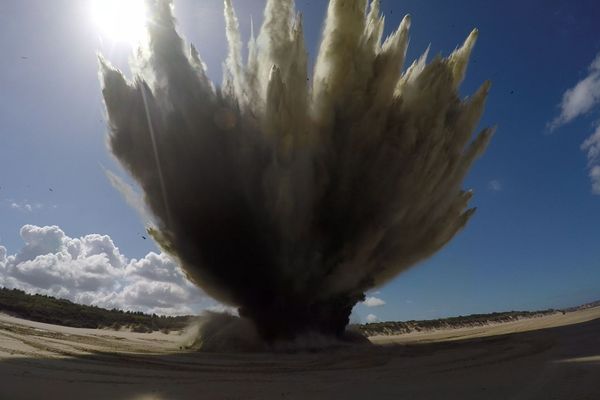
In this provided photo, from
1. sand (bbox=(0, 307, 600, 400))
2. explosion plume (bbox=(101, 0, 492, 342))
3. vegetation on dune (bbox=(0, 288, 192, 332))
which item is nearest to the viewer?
sand (bbox=(0, 307, 600, 400))

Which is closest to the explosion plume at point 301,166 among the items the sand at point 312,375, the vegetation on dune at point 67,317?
the sand at point 312,375

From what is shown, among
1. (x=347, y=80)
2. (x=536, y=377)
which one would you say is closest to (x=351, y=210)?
(x=347, y=80)

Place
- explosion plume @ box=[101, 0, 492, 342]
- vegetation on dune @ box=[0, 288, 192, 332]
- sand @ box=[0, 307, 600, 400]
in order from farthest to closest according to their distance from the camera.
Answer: vegetation on dune @ box=[0, 288, 192, 332] < explosion plume @ box=[101, 0, 492, 342] < sand @ box=[0, 307, 600, 400]

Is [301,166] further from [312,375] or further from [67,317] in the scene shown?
[67,317]

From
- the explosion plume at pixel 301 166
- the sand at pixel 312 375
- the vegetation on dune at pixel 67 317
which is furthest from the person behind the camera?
the vegetation on dune at pixel 67 317

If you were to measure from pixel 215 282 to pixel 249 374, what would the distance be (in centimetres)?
1272

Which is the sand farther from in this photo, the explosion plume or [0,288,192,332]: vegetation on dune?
[0,288,192,332]: vegetation on dune

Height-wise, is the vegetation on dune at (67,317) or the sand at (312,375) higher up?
the sand at (312,375)

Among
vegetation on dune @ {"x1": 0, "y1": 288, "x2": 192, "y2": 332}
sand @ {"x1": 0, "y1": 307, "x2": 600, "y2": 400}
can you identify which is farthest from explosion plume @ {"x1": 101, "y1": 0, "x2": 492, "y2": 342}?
vegetation on dune @ {"x1": 0, "y1": 288, "x2": 192, "y2": 332}

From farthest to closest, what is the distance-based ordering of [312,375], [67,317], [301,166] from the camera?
[67,317] < [301,166] < [312,375]

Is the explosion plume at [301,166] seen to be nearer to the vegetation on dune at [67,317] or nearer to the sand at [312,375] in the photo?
the sand at [312,375]

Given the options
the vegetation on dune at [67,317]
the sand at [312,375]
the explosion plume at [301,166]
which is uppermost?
the explosion plume at [301,166]

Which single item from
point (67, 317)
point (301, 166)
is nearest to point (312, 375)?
point (301, 166)

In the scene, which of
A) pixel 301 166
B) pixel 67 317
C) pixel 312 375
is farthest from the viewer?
pixel 67 317
